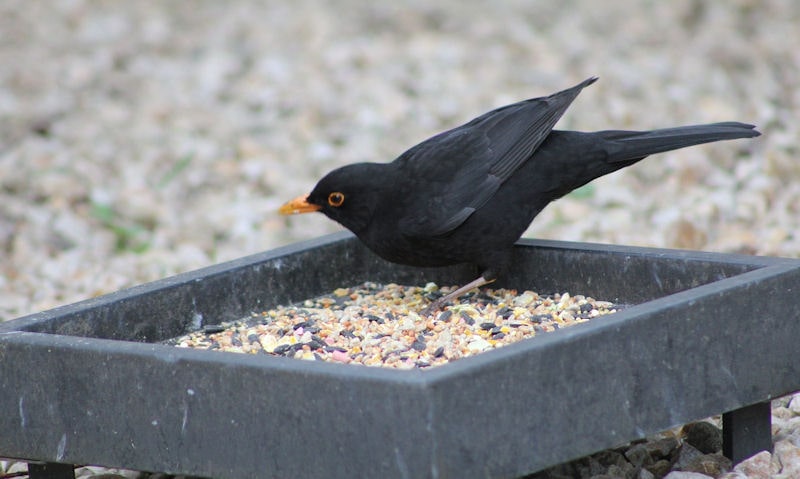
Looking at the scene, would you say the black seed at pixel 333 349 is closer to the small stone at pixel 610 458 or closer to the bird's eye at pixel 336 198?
the bird's eye at pixel 336 198

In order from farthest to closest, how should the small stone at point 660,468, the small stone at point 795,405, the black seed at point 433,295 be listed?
the black seed at point 433,295 → the small stone at point 795,405 → the small stone at point 660,468

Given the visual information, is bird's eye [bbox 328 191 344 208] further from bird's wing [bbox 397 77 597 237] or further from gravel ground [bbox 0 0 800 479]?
gravel ground [bbox 0 0 800 479]

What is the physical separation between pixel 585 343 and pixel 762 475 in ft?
2.92

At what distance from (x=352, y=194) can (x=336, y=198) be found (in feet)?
0.20

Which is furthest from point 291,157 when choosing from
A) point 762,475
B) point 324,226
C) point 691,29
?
point 762,475

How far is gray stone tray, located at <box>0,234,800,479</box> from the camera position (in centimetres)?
299

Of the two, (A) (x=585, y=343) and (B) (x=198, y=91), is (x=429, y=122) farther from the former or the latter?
(A) (x=585, y=343)

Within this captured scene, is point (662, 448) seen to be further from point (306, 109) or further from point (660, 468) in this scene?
point (306, 109)

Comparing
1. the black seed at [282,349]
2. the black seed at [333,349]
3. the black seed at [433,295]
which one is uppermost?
the black seed at [433,295]

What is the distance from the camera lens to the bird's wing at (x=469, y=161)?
432 centimetres

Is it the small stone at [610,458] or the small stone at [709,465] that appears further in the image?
the small stone at [610,458]

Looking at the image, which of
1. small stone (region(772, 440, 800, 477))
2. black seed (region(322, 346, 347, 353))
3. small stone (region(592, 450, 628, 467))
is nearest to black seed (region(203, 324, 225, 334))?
black seed (region(322, 346, 347, 353))

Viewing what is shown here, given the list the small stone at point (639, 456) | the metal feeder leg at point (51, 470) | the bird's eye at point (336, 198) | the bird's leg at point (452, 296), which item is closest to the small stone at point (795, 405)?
the small stone at point (639, 456)

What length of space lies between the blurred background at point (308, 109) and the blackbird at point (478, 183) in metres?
1.89
